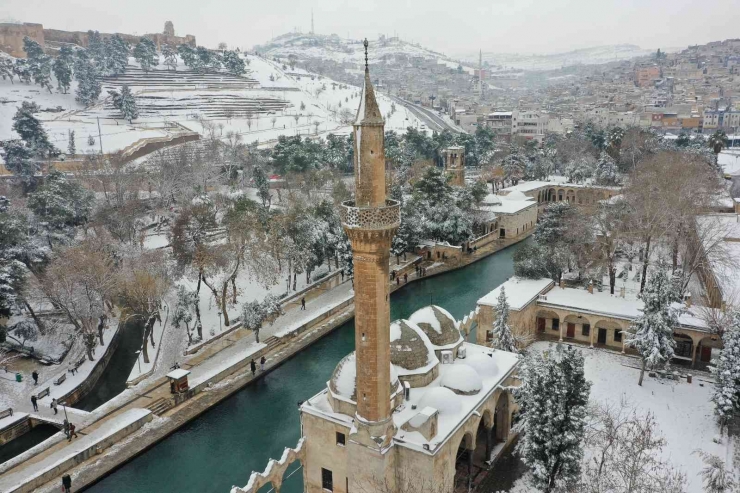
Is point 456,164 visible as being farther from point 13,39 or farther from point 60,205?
point 13,39

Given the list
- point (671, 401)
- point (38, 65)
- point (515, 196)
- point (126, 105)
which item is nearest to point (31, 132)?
point (126, 105)

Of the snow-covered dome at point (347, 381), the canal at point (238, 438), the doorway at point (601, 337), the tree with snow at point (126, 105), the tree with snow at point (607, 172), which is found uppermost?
the tree with snow at point (126, 105)

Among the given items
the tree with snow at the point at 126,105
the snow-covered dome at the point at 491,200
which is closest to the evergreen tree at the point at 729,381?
the snow-covered dome at the point at 491,200

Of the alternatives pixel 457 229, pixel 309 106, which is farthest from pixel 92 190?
pixel 309 106

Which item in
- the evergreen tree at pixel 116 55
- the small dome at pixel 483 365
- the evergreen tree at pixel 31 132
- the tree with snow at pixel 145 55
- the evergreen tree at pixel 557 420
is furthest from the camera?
the tree with snow at pixel 145 55

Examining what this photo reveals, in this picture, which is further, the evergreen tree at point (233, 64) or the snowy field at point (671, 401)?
the evergreen tree at point (233, 64)

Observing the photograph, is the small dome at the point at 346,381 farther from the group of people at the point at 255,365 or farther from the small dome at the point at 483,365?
the group of people at the point at 255,365
